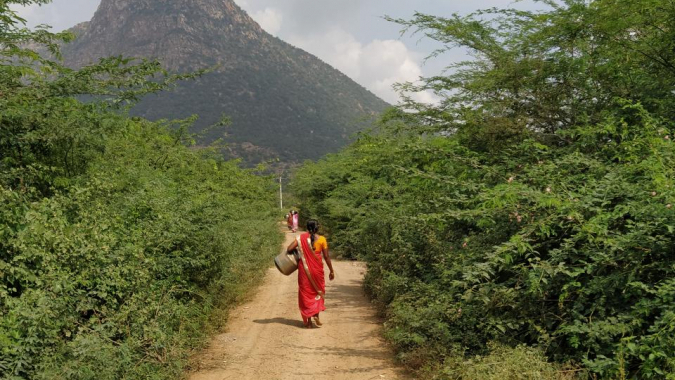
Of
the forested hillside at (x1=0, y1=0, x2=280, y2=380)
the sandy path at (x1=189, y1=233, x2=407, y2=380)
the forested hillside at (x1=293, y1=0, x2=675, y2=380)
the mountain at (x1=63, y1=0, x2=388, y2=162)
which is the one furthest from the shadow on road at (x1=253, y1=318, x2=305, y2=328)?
the mountain at (x1=63, y1=0, x2=388, y2=162)

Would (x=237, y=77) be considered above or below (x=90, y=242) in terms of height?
above

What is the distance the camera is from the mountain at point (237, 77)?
7944 centimetres

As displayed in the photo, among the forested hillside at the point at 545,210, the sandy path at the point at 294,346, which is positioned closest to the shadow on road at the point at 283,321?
the sandy path at the point at 294,346

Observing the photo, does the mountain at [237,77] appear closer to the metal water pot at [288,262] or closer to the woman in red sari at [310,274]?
the metal water pot at [288,262]

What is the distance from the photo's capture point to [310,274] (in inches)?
332

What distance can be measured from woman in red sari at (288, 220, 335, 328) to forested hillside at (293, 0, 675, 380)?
48.8 inches

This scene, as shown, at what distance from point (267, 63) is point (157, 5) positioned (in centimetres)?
2812

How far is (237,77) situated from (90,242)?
8958cm

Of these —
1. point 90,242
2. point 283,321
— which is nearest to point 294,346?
point 283,321

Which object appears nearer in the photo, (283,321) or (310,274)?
(310,274)

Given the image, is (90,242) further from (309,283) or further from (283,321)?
(283,321)

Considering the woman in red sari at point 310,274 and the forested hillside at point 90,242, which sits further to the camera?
the woman in red sari at point 310,274

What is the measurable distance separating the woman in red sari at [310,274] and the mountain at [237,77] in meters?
61.0

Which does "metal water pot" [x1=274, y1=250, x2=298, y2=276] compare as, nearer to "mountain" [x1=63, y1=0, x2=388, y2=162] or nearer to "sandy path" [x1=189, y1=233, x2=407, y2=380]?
"sandy path" [x1=189, y1=233, x2=407, y2=380]
